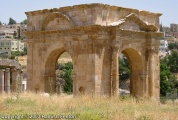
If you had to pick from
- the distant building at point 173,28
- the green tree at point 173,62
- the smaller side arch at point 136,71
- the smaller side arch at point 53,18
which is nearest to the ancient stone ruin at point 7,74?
the smaller side arch at point 53,18

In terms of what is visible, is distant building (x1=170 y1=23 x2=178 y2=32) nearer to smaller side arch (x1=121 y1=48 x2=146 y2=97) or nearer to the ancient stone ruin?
the ancient stone ruin

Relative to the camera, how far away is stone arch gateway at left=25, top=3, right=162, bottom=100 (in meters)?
15.5

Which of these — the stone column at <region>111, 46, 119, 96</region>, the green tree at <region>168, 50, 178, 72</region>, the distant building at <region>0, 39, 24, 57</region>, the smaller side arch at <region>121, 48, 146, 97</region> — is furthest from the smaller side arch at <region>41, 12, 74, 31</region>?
the distant building at <region>0, 39, 24, 57</region>

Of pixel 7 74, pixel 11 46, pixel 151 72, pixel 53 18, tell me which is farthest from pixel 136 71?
pixel 11 46

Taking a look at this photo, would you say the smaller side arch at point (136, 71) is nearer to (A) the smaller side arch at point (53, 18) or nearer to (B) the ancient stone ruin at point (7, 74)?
(A) the smaller side arch at point (53, 18)

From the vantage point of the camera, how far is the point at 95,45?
15.5m

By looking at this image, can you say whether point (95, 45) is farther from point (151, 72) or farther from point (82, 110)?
point (82, 110)

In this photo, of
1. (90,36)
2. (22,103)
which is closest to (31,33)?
(90,36)

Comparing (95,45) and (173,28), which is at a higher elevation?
(173,28)

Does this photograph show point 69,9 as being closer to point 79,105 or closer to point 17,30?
point 79,105

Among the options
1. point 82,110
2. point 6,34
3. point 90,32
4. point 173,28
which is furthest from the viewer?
point 173,28

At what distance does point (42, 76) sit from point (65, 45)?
6.84 feet

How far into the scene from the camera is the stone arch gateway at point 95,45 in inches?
612

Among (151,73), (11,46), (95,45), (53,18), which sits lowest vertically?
(151,73)
